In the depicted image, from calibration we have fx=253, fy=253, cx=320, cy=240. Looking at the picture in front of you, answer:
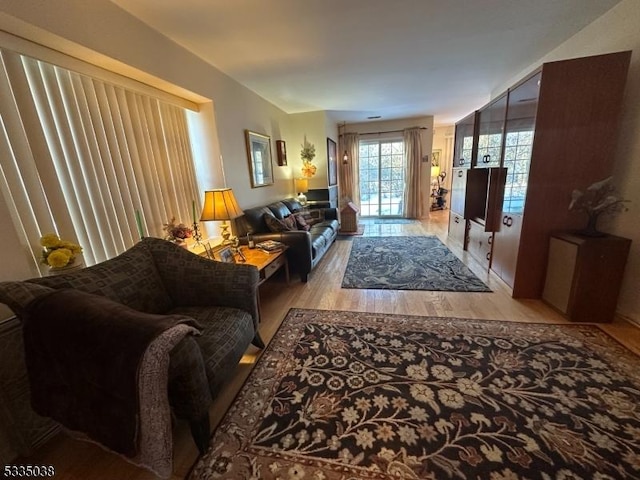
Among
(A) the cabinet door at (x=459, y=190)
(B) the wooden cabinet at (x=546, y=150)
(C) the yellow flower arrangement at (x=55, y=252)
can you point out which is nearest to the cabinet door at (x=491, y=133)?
(B) the wooden cabinet at (x=546, y=150)

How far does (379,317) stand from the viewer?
2.28 metres

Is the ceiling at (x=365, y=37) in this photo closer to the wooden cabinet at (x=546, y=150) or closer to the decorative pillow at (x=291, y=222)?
the wooden cabinet at (x=546, y=150)

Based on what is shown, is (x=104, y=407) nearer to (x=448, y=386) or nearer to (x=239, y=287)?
(x=239, y=287)

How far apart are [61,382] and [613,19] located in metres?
4.33

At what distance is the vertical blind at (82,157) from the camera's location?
4.74 feet

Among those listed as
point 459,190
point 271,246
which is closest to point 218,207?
point 271,246

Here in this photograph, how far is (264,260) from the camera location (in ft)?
8.16

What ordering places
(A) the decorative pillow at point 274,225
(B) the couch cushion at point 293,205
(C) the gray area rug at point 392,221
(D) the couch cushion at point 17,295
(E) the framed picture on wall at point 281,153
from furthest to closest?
1. (C) the gray area rug at point 392,221
2. (E) the framed picture on wall at point 281,153
3. (B) the couch cushion at point 293,205
4. (A) the decorative pillow at point 274,225
5. (D) the couch cushion at point 17,295

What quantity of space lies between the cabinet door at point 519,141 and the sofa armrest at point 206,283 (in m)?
2.56

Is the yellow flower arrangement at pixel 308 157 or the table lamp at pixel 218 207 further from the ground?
the yellow flower arrangement at pixel 308 157

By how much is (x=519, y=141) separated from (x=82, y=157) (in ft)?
12.0

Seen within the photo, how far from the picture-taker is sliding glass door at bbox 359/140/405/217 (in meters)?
6.71

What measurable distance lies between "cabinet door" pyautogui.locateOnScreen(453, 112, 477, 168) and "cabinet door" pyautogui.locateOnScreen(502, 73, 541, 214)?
981 mm

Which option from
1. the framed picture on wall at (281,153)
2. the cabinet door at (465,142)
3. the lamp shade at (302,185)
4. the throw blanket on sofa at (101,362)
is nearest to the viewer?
the throw blanket on sofa at (101,362)
